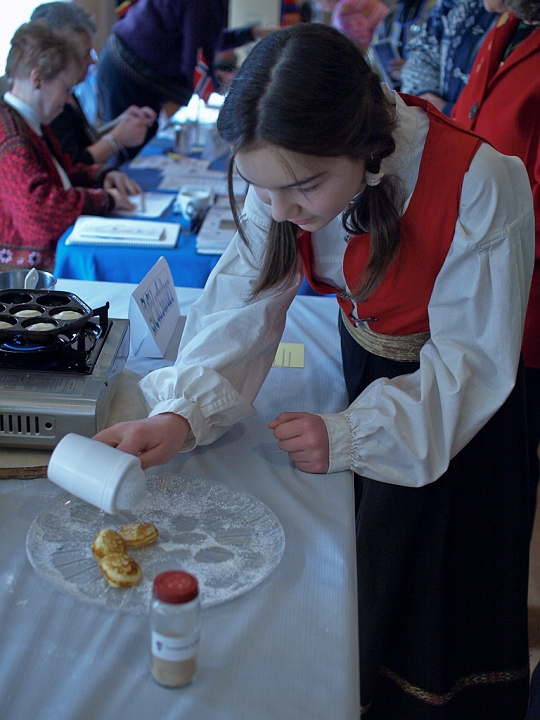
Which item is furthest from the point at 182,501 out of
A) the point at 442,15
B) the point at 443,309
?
the point at 442,15

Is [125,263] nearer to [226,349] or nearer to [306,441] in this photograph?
[226,349]

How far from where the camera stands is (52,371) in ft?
3.06

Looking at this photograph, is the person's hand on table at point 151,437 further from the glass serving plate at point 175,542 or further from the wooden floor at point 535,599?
the wooden floor at point 535,599

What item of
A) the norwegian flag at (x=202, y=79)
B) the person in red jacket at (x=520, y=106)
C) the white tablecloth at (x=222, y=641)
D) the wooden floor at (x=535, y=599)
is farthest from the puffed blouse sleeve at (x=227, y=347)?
the norwegian flag at (x=202, y=79)

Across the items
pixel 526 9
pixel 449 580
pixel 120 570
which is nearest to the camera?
pixel 120 570

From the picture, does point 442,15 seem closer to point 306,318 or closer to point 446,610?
point 306,318

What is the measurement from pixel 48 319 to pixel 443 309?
0.54 meters

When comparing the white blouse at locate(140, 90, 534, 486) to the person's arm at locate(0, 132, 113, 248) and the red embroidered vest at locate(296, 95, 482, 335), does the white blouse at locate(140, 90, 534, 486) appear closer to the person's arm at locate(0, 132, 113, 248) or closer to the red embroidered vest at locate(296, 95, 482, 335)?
the red embroidered vest at locate(296, 95, 482, 335)

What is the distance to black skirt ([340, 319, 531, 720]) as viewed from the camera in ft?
3.44

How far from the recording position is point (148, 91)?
3123 mm

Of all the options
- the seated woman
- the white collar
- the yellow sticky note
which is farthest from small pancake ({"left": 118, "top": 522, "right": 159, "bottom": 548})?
the seated woman

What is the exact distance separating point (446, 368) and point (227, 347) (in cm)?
32

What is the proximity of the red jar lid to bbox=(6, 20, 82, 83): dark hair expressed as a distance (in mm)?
1989

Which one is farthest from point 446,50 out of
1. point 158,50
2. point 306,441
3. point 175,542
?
point 175,542
